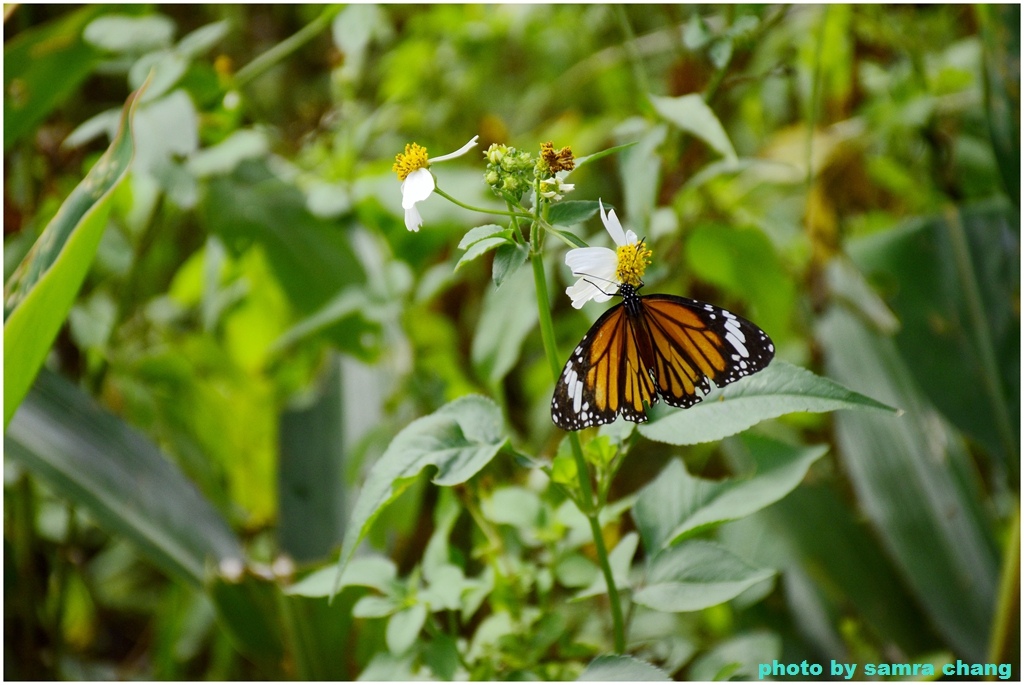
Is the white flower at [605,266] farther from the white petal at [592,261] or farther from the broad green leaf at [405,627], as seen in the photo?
the broad green leaf at [405,627]

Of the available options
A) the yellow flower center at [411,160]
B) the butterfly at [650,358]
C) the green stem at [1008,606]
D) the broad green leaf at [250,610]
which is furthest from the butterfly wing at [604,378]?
the green stem at [1008,606]

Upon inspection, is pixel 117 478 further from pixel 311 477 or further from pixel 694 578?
pixel 694 578

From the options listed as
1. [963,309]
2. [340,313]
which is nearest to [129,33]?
[340,313]

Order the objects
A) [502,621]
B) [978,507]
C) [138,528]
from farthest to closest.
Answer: [978,507], [138,528], [502,621]

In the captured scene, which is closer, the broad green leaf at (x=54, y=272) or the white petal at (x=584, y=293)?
the white petal at (x=584, y=293)

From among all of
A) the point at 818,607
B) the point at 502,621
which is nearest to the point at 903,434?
the point at 818,607

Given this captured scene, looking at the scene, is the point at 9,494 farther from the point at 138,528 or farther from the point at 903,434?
the point at 903,434
